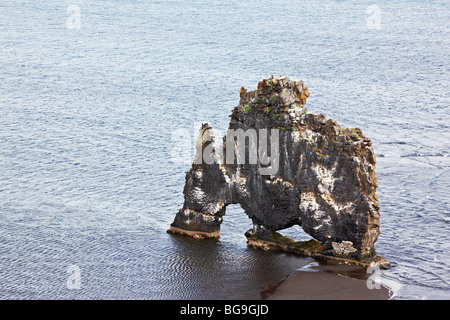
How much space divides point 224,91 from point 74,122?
25.7m

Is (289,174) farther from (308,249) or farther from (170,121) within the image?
(170,121)

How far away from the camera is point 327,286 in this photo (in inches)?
2234

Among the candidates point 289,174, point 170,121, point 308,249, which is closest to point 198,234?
point 308,249

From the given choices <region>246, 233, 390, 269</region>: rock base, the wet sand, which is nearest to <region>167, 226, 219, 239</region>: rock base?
<region>246, 233, 390, 269</region>: rock base

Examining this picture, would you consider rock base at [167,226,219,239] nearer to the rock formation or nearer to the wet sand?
the rock formation

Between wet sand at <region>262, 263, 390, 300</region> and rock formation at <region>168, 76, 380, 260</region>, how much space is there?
233 centimetres

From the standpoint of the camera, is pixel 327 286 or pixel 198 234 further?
pixel 198 234

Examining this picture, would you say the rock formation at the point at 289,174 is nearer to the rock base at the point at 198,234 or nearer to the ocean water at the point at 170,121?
the rock base at the point at 198,234

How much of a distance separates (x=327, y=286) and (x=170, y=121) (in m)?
59.2

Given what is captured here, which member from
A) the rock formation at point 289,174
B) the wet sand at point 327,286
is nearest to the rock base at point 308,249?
the rock formation at point 289,174

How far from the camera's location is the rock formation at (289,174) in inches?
2356

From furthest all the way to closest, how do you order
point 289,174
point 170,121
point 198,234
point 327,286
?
→ point 170,121 < point 198,234 < point 289,174 < point 327,286

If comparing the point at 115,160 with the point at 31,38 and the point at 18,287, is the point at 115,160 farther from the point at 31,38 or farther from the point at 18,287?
the point at 31,38

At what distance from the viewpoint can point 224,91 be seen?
402 feet
